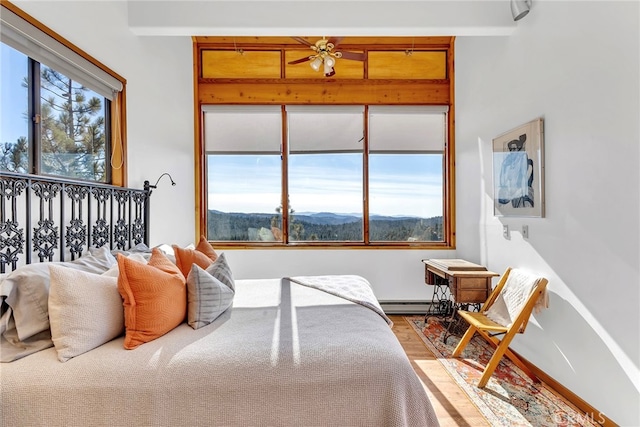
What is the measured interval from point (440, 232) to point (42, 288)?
381 cm

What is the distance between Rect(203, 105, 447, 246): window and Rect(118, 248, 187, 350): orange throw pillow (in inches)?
95.5

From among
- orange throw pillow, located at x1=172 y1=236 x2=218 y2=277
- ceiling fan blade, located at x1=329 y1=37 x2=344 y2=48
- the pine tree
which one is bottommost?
orange throw pillow, located at x1=172 y1=236 x2=218 y2=277

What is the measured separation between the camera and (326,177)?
12.9 feet

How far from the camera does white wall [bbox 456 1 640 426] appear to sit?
166 cm

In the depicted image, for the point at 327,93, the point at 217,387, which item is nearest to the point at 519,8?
the point at 327,93

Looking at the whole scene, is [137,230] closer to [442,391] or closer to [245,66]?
[245,66]

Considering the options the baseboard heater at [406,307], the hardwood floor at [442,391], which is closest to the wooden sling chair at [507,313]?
the hardwood floor at [442,391]

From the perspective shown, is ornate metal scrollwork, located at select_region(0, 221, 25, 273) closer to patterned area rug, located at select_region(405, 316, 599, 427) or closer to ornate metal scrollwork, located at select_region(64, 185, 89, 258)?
ornate metal scrollwork, located at select_region(64, 185, 89, 258)

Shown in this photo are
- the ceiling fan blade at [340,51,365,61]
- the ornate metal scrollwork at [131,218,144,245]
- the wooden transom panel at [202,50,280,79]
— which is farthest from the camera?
the wooden transom panel at [202,50,280,79]

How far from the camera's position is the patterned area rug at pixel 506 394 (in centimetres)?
186

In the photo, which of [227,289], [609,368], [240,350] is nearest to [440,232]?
[609,368]

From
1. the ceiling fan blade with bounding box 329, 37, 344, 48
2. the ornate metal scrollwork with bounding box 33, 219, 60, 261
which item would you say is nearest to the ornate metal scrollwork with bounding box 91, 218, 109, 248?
the ornate metal scrollwork with bounding box 33, 219, 60, 261

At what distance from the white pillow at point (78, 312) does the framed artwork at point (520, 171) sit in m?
2.83

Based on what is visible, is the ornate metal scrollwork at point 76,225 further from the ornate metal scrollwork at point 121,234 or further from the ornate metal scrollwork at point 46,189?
the ornate metal scrollwork at point 121,234
